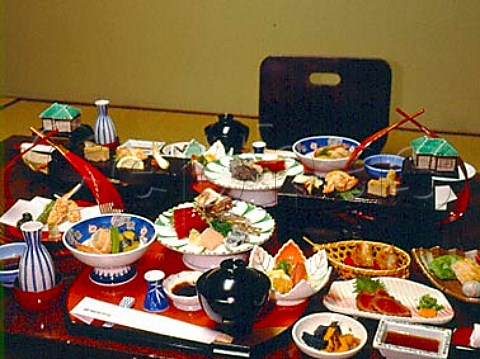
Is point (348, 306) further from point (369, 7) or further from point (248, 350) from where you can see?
point (369, 7)

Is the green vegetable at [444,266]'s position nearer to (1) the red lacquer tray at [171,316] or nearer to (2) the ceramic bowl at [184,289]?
(1) the red lacquer tray at [171,316]

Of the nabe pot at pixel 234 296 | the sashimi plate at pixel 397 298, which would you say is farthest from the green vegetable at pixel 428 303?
the nabe pot at pixel 234 296

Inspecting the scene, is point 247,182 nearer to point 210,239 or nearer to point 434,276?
point 210,239

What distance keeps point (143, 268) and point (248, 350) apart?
49 cm

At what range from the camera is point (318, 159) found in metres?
2.60

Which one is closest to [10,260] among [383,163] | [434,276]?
[434,276]

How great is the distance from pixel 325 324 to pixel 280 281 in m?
0.17

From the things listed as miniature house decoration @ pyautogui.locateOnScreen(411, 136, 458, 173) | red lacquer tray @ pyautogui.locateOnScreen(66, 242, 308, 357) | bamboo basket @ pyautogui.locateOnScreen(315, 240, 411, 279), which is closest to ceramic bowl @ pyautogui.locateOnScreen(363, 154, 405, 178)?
miniature house decoration @ pyautogui.locateOnScreen(411, 136, 458, 173)

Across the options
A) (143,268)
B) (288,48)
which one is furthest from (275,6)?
(143,268)

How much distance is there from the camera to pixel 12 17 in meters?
5.48

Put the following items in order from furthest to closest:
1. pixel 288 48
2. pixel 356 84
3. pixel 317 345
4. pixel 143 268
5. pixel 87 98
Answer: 1. pixel 87 98
2. pixel 288 48
3. pixel 356 84
4. pixel 143 268
5. pixel 317 345

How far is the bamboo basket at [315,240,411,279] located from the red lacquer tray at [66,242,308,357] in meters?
0.19

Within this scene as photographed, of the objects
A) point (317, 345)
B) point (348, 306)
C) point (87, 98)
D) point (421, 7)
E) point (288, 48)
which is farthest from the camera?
point (87, 98)

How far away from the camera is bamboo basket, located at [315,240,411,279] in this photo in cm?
207
